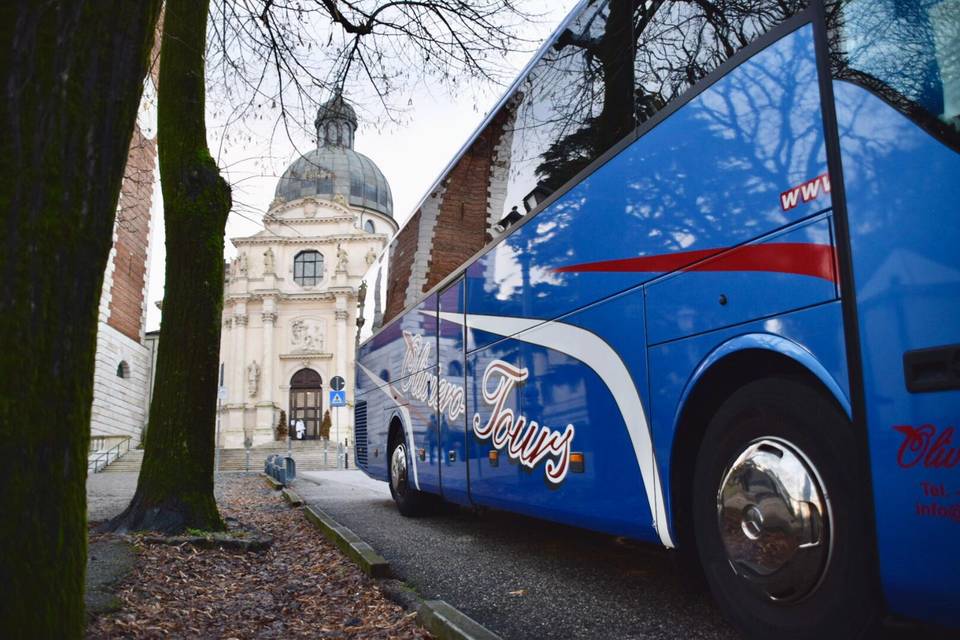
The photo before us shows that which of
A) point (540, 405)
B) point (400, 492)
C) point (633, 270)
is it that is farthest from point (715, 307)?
point (400, 492)

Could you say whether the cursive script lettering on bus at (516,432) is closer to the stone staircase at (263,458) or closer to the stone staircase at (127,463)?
the stone staircase at (263,458)

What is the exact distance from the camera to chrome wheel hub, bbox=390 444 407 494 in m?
9.48

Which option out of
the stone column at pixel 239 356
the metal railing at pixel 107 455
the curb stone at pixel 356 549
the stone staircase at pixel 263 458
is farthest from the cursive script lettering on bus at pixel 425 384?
the stone column at pixel 239 356

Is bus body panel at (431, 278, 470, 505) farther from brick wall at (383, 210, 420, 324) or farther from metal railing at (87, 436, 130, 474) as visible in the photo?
metal railing at (87, 436, 130, 474)

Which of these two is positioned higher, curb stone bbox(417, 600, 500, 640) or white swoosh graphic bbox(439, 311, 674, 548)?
white swoosh graphic bbox(439, 311, 674, 548)

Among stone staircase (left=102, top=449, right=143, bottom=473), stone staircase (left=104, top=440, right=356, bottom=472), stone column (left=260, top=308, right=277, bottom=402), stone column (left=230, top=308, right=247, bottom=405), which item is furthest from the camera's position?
stone column (left=230, top=308, right=247, bottom=405)

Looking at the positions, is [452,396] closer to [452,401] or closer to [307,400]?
[452,401]

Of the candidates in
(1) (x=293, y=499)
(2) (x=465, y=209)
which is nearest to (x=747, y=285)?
(2) (x=465, y=209)

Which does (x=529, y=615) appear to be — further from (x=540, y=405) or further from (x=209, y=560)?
(x=209, y=560)

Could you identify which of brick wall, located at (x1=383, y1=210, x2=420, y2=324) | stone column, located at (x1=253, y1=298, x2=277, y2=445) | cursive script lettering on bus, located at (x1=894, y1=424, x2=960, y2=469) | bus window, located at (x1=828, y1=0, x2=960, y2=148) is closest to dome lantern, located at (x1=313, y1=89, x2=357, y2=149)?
brick wall, located at (x1=383, y1=210, x2=420, y2=324)

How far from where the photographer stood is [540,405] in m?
5.36

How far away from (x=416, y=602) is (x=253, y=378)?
4707cm

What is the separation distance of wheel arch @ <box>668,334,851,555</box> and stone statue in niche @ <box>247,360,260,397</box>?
158ft

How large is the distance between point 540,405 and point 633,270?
1.47 m
